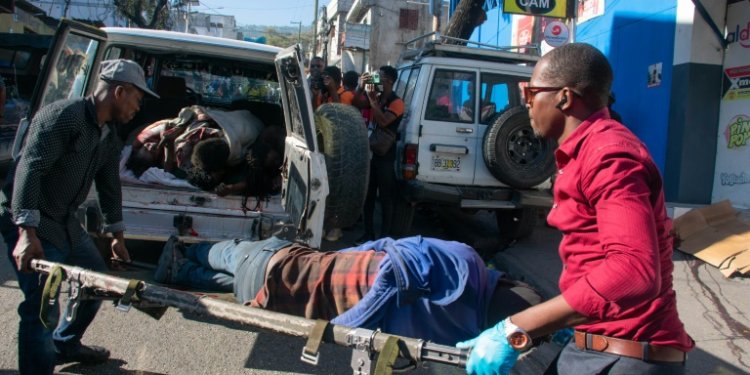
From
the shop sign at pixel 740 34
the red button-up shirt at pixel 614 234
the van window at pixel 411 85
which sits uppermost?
the shop sign at pixel 740 34

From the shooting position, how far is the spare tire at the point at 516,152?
6.34 metres

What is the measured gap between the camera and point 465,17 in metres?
10.7

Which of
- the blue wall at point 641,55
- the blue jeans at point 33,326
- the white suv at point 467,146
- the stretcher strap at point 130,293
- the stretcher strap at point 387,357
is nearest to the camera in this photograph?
the stretcher strap at point 387,357

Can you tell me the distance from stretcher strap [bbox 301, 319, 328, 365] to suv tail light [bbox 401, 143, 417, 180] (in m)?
4.36

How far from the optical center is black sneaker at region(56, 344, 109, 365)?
354cm

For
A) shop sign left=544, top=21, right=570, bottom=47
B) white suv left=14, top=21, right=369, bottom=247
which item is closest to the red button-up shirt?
white suv left=14, top=21, right=369, bottom=247

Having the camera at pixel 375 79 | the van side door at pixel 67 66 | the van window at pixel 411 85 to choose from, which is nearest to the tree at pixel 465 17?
the van window at pixel 411 85

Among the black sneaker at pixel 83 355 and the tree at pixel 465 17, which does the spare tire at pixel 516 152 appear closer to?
the black sneaker at pixel 83 355

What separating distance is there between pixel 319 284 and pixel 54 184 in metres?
1.42

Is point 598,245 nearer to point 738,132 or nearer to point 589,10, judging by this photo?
point 738,132

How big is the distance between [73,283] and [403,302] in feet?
5.02

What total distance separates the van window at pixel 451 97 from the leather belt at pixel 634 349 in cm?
498

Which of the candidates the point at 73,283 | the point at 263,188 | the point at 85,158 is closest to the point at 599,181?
the point at 73,283

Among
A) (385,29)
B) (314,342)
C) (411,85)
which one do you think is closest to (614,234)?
(314,342)
